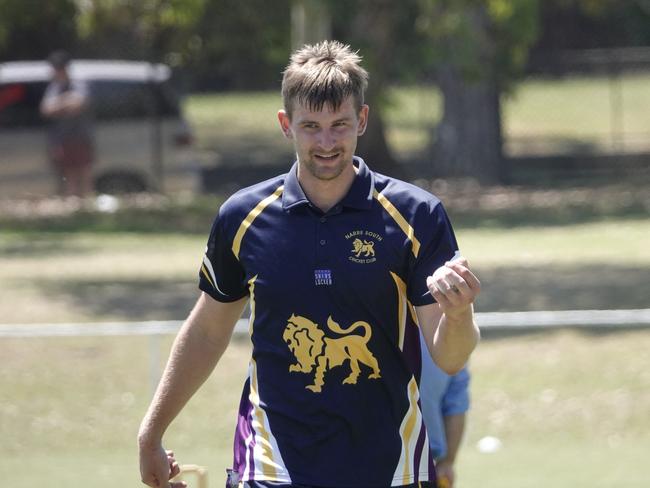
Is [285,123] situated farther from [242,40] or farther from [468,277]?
[242,40]

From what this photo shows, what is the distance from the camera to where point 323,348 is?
397 cm

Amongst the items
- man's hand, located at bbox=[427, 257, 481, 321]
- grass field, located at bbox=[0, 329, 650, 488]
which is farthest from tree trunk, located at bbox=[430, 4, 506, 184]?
man's hand, located at bbox=[427, 257, 481, 321]

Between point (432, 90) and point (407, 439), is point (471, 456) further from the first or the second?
point (432, 90)

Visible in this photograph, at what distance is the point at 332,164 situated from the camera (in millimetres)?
4059

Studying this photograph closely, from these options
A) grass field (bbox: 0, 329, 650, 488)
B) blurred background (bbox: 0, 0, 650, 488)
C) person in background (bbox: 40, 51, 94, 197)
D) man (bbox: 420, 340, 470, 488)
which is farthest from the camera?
person in background (bbox: 40, 51, 94, 197)

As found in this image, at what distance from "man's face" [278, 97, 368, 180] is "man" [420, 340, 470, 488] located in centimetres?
137

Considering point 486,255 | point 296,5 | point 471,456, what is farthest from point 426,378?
point 296,5

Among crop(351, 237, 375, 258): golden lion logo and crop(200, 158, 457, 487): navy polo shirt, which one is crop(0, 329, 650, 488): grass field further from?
crop(351, 237, 375, 258): golden lion logo

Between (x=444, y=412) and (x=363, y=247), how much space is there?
1.75m

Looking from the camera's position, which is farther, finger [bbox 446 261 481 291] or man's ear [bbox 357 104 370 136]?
man's ear [bbox 357 104 370 136]

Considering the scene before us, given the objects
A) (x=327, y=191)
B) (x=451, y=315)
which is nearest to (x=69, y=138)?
(x=327, y=191)

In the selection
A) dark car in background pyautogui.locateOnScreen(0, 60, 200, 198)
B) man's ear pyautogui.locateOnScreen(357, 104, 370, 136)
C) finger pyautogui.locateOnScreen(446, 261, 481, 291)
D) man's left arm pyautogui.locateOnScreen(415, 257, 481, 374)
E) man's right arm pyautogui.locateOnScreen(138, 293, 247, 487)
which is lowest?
dark car in background pyautogui.locateOnScreen(0, 60, 200, 198)

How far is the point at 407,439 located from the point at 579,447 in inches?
238

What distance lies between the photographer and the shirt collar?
13.4ft
